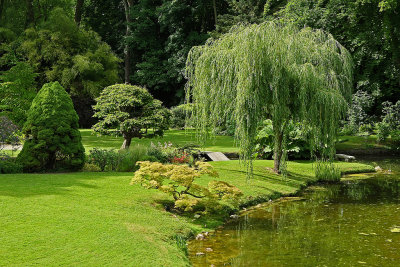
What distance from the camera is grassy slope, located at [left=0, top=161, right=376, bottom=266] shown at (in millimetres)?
5551

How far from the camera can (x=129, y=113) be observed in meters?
14.6

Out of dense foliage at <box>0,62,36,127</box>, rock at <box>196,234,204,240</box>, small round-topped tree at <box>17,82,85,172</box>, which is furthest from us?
dense foliage at <box>0,62,36,127</box>

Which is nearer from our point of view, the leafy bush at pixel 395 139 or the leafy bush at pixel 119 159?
the leafy bush at pixel 119 159

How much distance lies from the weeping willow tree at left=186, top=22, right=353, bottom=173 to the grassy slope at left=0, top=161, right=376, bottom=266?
2.32 metres

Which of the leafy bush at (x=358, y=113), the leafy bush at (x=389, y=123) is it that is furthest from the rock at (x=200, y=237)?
the leafy bush at (x=358, y=113)

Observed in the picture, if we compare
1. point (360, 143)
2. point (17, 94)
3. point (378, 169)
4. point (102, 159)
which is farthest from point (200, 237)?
point (360, 143)

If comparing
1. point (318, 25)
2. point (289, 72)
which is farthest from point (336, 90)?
point (318, 25)

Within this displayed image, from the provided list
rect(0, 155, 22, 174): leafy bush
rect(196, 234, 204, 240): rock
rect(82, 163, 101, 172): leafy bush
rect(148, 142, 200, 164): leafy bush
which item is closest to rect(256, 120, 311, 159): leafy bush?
rect(148, 142, 200, 164): leafy bush

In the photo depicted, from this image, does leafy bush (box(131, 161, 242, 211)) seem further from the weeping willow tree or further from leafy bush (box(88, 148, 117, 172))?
leafy bush (box(88, 148, 117, 172))

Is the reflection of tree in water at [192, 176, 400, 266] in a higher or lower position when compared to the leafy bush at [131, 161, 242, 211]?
lower

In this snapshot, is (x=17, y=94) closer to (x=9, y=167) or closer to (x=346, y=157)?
(x=9, y=167)

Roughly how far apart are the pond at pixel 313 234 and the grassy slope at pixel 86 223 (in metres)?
0.66

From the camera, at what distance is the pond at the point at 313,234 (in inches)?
248

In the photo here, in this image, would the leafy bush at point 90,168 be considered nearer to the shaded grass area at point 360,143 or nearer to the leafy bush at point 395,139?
the shaded grass area at point 360,143
